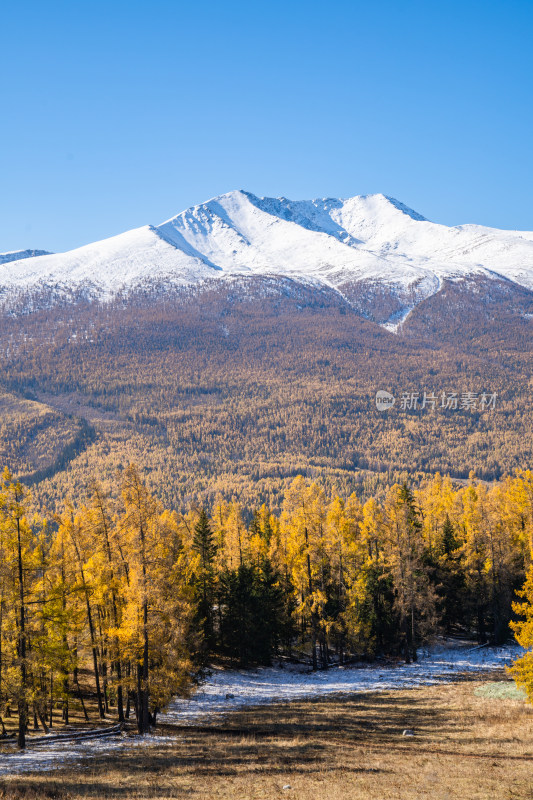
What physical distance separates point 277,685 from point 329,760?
25.8 meters

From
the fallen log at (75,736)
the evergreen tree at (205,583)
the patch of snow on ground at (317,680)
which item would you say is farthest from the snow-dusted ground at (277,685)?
the evergreen tree at (205,583)

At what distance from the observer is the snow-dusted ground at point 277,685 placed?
28375 mm

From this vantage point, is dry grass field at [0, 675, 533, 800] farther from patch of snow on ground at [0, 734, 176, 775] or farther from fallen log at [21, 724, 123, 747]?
fallen log at [21, 724, 123, 747]

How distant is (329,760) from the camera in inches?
988

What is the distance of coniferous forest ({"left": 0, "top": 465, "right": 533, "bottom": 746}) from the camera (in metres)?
29.9

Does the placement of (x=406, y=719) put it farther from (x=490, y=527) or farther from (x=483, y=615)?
(x=483, y=615)

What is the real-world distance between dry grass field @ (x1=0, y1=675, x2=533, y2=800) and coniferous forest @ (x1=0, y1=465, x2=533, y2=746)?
3364 millimetres

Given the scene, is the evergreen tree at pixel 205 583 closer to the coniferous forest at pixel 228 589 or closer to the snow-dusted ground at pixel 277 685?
the coniferous forest at pixel 228 589

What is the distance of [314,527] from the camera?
5081 cm

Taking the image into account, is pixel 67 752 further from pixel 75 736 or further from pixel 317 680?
pixel 317 680

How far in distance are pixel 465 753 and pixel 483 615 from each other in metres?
40.1

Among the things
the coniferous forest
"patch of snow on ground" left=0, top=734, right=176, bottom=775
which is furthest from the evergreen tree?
"patch of snow on ground" left=0, top=734, right=176, bottom=775

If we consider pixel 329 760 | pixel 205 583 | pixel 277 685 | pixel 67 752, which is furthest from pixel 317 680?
pixel 67 752

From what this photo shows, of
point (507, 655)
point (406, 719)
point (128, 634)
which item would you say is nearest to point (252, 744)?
point (128, 634)
